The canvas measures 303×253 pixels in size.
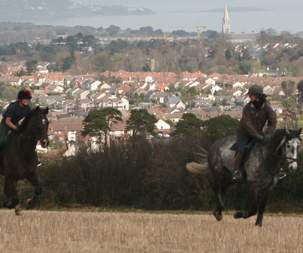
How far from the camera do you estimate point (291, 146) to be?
15539mm

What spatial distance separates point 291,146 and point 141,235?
8.10ft

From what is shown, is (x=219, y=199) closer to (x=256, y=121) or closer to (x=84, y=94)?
(x=256, y=121)

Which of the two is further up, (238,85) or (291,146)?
(291,146)

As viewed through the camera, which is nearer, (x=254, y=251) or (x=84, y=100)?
(x=254, y=251)

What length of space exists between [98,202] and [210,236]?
13.2 m

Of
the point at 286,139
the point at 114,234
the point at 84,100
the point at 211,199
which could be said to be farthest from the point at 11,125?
the point at 84,100

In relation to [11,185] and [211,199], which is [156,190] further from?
[11,185]

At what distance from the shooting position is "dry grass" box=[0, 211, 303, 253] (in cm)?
1347

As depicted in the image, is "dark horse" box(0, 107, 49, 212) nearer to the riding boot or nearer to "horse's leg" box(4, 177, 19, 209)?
"horse's leg" box(4, 177, 19, 209)

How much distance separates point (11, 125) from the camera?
54.9 ft

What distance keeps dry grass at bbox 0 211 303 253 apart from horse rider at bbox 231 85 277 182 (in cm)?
115

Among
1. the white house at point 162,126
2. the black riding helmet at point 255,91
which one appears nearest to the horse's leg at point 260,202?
the black riding helmet at point 255,91

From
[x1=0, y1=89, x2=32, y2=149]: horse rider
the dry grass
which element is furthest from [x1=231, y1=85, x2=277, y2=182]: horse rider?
[x1=0, y1=89, x2=32, y2=149]: horse rider

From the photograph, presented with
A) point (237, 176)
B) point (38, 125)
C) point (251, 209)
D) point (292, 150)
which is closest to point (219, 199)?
point (237, 176)
